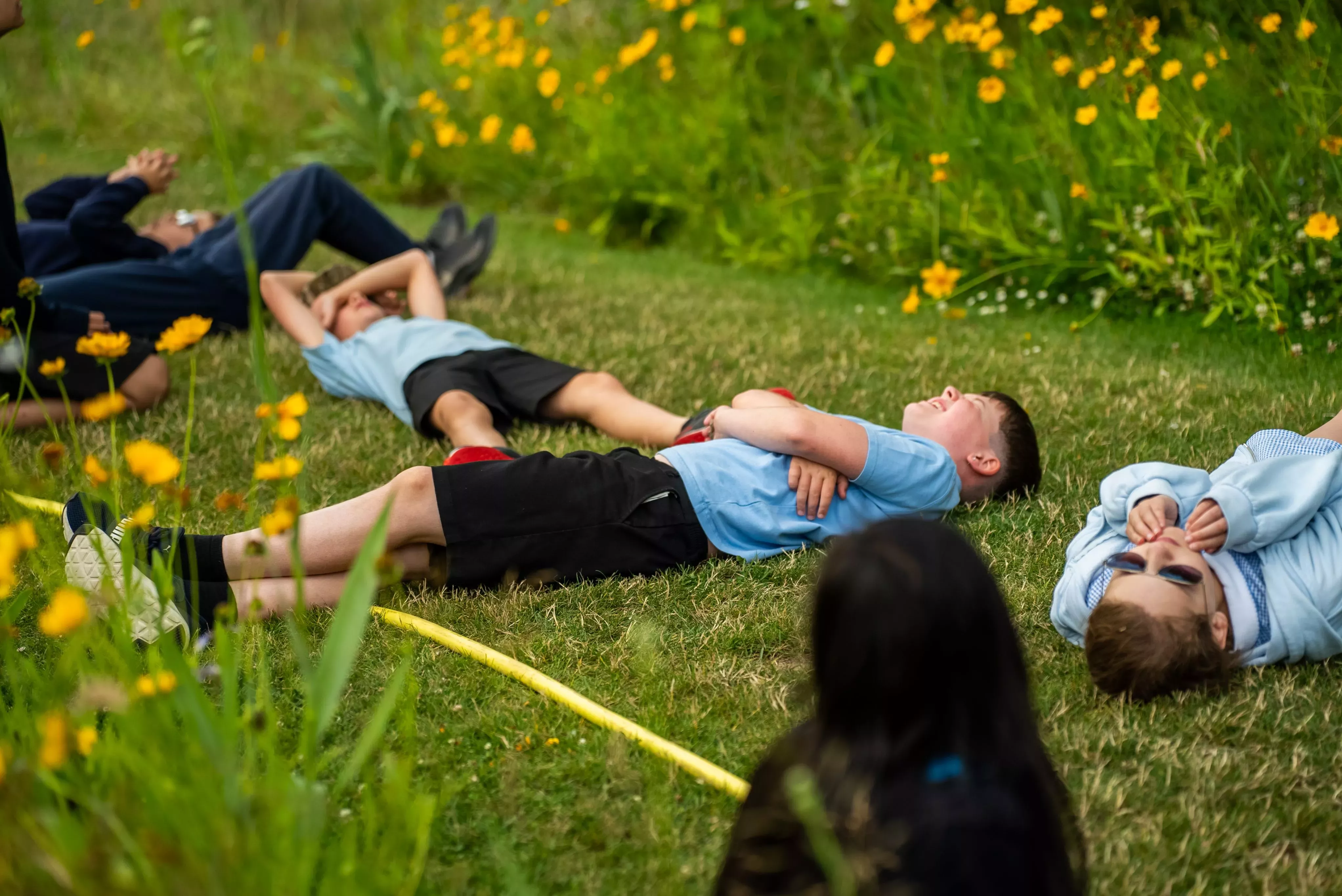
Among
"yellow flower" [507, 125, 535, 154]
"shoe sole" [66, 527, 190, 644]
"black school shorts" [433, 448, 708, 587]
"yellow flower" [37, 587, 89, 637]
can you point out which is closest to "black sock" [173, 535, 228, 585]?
"shoe sole" [66, 527, 190, 644]

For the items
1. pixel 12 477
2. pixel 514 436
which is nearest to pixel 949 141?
pixel 514 436

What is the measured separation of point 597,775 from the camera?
71.9 inches

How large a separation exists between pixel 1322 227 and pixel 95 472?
3.40 meters

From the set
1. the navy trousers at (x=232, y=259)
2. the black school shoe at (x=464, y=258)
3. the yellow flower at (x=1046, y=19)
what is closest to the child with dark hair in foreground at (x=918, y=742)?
the yellow flower at (x=1046, y=19)

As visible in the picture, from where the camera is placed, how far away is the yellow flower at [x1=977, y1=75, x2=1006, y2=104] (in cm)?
435

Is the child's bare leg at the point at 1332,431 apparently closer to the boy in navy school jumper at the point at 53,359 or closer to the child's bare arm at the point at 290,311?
the child's bare arm at the point at 290,311

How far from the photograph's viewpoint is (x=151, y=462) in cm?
137

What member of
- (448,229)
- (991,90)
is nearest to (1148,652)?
(991,90)

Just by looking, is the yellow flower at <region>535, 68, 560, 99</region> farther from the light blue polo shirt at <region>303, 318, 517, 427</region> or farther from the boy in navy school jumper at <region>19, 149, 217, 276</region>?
the light blue polo shirt at <region>303, 318, 517, 427</region>

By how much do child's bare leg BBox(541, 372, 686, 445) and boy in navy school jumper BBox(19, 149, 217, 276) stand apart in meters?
2.09

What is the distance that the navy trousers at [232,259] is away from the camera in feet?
14.0

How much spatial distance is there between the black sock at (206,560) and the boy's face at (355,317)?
6.18 feet

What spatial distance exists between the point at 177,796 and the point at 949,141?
4.30 m

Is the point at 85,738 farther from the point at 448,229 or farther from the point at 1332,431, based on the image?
the point at 448,229
